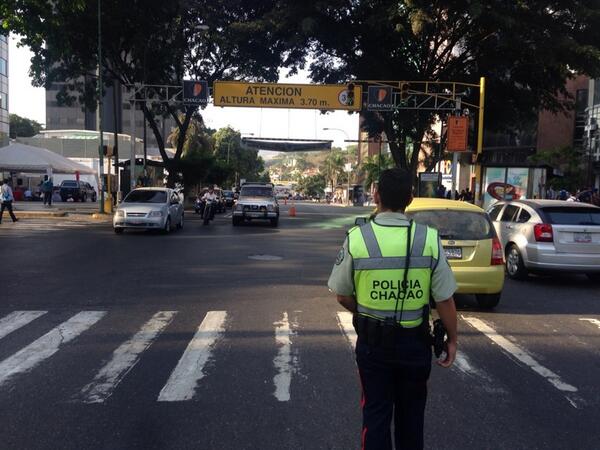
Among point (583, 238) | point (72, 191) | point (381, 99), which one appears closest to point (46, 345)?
point (583, 238)

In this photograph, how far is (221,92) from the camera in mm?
26562

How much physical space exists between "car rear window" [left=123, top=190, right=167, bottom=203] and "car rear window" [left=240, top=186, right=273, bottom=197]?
5042 millimetres

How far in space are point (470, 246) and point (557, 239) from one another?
308cm

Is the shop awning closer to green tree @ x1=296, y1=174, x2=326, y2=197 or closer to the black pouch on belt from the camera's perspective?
the black pouch on belt

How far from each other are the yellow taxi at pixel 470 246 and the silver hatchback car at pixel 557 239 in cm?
255

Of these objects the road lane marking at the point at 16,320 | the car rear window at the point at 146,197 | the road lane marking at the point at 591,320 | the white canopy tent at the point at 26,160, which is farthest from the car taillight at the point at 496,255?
the white canopy tent at the point at 26,160

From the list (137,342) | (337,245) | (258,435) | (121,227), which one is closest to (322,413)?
(258,435)

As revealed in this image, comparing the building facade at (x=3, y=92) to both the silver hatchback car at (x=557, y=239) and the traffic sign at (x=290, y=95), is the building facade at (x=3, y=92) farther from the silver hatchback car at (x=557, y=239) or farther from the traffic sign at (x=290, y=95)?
the silver hatchback car at (x=557, y=239)

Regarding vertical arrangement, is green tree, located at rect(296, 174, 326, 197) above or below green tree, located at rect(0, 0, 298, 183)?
below

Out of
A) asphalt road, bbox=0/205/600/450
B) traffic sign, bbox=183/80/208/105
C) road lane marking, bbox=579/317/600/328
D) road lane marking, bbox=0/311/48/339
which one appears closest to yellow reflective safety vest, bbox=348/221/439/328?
asphalt road, bbox=0/205/600/450

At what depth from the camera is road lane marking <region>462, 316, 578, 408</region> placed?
5.11 m

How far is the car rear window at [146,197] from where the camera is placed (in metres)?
19.6

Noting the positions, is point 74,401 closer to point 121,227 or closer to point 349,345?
point 349,345

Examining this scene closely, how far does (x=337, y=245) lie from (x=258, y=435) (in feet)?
42.6
